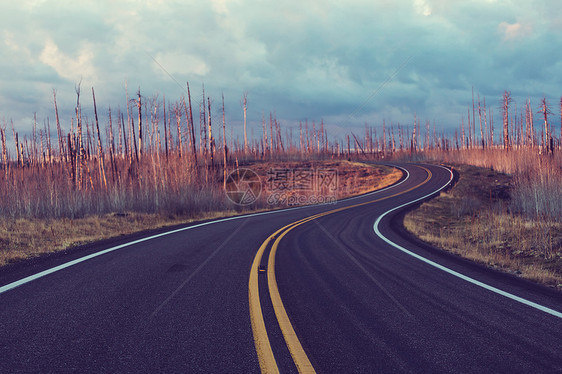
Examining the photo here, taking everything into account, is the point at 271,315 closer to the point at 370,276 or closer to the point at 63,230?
the point at 370,276

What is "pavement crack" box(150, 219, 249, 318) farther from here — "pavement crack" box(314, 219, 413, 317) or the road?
"pavement crack" box(314, 219, 413, 317)

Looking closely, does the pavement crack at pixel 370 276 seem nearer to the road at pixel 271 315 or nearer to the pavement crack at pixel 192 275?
the road at pixel 271 315

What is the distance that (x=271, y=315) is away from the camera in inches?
154

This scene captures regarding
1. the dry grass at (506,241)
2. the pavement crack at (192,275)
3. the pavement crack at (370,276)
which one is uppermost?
the pavement crack at (192,275)

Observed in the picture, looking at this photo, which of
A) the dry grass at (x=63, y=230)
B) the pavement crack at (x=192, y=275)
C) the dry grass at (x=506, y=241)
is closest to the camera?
the pavement crack at (x=192, y=275)

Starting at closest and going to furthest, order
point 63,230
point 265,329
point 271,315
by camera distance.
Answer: point 265,329
point 271,315
point 63,230

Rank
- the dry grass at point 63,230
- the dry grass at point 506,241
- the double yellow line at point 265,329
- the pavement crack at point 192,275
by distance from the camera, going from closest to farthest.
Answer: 1. the double yellow line at point 265,329
2. the pavement crack at point 192,275
3. the dry grass at point 506,241
4. the dry grass at point 63,230

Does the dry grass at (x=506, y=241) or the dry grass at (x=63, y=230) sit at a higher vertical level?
the dry grass at (x=63, y=230)

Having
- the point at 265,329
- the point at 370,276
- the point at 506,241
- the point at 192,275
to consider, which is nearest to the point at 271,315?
the point at 265,329

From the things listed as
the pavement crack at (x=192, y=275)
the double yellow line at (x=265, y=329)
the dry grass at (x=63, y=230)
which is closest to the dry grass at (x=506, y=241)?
the double yellow line at (x=265, y=329)

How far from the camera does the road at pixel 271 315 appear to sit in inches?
114

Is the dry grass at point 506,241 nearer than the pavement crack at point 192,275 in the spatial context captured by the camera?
No

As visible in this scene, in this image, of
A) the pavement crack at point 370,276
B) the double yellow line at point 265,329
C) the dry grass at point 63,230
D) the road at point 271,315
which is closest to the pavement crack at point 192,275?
the road at point 271,315

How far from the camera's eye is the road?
291 cm
